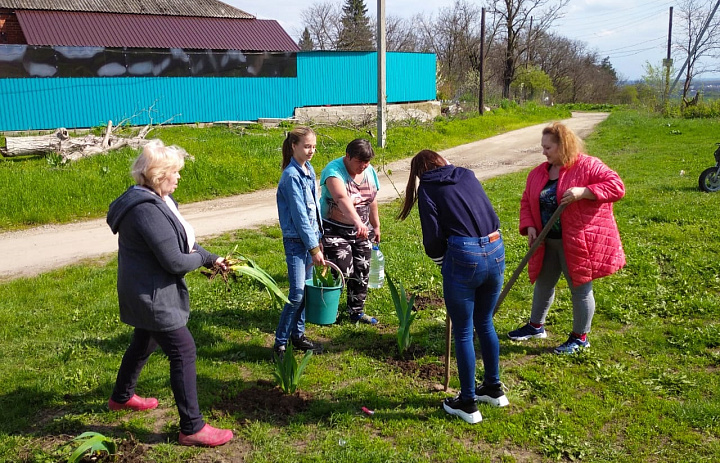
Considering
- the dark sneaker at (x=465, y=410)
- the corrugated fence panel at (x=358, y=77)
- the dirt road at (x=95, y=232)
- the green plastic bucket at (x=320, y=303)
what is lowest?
the dark sneaker at (x=465, y=410)

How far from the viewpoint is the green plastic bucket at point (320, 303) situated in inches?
179

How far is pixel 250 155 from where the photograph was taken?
1423 cm

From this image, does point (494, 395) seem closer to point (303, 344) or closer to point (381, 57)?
point (303, 344)

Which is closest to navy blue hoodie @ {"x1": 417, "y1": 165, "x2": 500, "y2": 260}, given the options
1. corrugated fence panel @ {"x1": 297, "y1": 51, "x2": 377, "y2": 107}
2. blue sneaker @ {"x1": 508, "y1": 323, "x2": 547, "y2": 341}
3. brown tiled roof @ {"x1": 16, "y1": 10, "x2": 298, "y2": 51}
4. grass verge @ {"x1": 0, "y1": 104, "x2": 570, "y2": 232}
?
blue sneaker @ {"x1": 508, "y1": 323, "x2": 547, "y2": 341}

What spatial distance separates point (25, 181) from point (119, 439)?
8617 millimetres

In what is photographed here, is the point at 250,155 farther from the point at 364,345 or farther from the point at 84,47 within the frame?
the point at 364,345

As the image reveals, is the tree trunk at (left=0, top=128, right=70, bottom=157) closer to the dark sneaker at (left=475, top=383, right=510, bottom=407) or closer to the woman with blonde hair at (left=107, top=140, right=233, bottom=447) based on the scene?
the woman with blonde hair at (left=107, top=140, right=233, bottom=447)

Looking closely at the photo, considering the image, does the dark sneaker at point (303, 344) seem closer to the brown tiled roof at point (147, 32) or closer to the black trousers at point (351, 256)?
the black trousers at point (351, 256)

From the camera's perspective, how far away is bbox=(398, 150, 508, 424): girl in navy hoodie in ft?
11.4

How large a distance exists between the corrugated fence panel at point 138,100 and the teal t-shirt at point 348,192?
14.2 meters

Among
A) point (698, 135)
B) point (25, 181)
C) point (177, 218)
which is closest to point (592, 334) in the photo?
point (177, 218)

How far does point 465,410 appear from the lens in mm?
3754

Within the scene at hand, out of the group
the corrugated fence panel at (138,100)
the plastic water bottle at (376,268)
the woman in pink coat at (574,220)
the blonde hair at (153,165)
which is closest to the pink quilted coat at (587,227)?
the woman in pink coat at (574,220)

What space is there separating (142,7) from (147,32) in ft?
8.93
